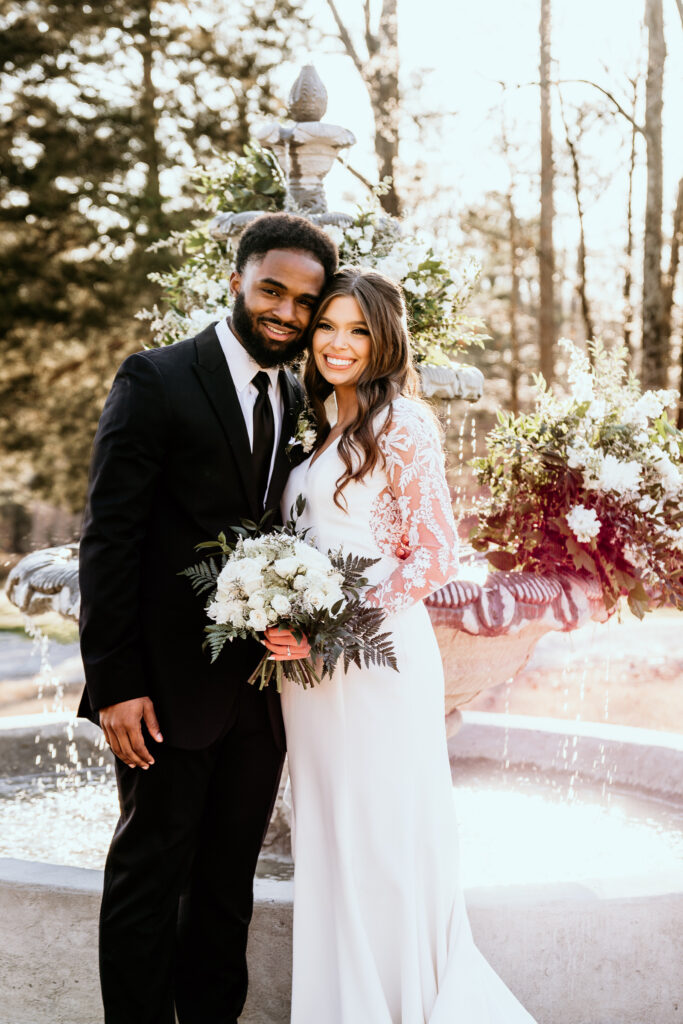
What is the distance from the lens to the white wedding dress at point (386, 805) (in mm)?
2844

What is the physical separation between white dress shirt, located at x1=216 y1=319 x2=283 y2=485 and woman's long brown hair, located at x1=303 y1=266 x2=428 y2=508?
166mm

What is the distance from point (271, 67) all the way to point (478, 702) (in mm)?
10374

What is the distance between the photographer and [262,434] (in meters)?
2.93

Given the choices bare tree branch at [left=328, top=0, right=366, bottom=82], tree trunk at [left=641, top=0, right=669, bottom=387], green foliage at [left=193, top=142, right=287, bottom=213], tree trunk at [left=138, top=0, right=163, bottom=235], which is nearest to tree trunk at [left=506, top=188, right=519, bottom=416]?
bare tree branch at [left=328, top=0, right=366, bottom=82]

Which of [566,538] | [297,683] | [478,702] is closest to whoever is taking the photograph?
[297,683]

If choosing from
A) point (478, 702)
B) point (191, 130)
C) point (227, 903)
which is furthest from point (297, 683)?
point (191, 130)

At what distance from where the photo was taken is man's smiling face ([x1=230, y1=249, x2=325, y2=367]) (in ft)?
9.72

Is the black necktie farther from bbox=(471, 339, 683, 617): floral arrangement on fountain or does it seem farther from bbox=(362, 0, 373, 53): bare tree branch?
bbox=(362, 0, 373, 53): bare tree branch

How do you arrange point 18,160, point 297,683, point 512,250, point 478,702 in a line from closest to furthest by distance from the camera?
1. point 297,683
2. point 478,702
3. point 18,160
4. point 512,250

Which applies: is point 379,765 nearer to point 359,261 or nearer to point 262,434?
point 262,434

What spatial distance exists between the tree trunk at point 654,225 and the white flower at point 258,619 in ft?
38.7

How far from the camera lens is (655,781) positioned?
473cm

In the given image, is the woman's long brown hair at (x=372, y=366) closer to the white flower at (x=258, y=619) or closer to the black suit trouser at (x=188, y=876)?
the white flower at (x=258, y=619)

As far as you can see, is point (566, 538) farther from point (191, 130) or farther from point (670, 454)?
point (191, 130)
